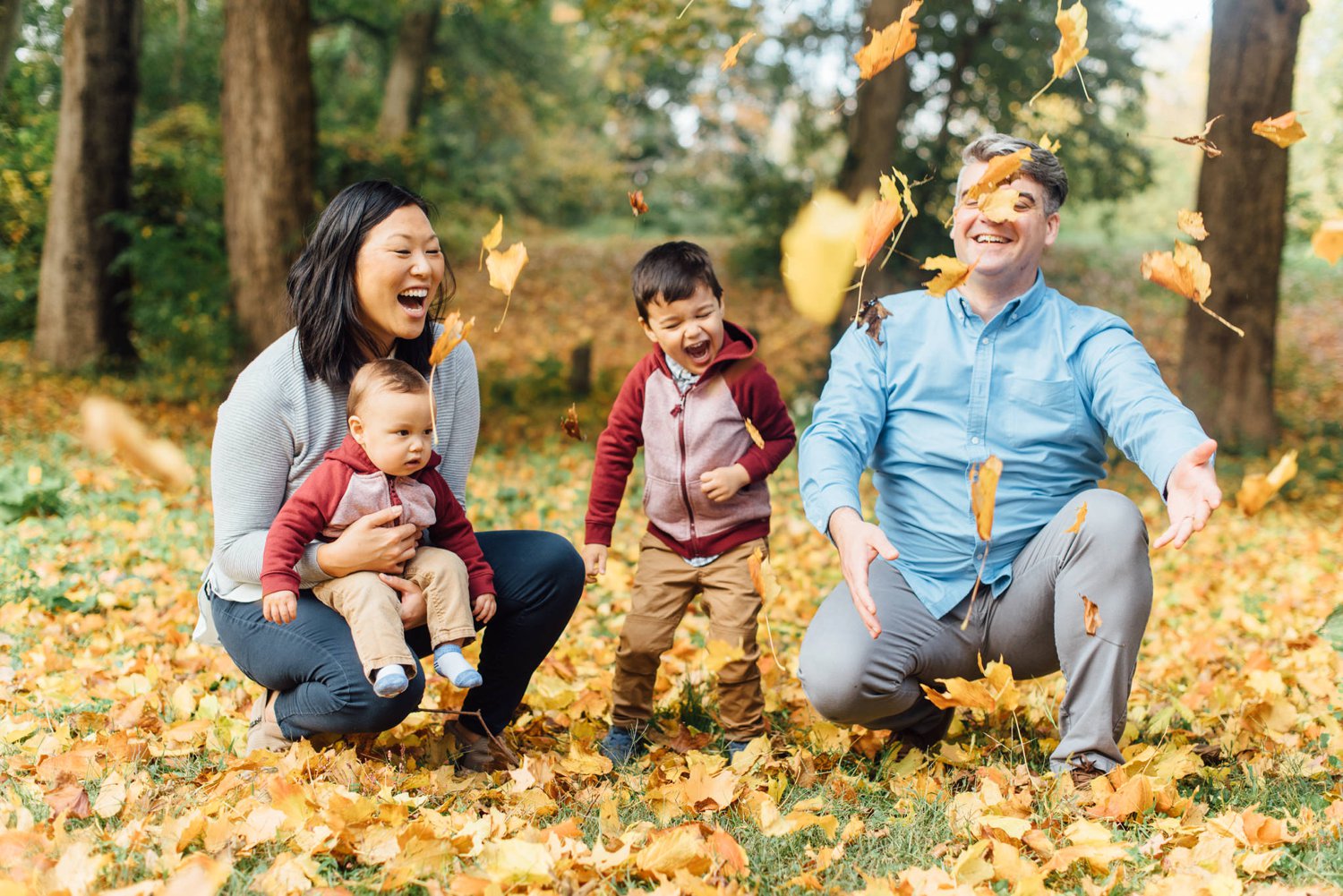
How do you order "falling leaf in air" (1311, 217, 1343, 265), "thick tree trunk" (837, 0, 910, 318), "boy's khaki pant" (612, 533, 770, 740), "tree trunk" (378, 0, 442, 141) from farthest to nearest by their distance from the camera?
"tree trunk" (378, 0, 442, 141) → "thick tree trunk" (837, 0, 910, 318) → "boy's khaki pant" (612, 533, 770, 740) → "falling leaf in air" (1311, 217, 1343, 265)

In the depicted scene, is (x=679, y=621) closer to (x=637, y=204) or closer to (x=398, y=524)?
(x=398, y=524)

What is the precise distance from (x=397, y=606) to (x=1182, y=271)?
198 cm

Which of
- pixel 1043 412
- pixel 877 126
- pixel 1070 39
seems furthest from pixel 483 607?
pixel 877 126

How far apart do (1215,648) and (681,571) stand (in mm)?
2390

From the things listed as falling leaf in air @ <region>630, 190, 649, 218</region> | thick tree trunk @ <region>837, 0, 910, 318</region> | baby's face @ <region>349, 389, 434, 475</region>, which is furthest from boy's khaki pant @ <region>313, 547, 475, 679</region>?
thick tree trunk @ <region>837, 0, 910, 318</region>

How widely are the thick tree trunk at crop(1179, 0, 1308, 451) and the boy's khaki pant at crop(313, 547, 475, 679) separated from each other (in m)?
7.43

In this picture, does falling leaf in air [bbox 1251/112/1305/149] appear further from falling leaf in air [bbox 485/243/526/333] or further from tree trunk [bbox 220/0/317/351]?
tree trunk [bbox 220/0/317/351]

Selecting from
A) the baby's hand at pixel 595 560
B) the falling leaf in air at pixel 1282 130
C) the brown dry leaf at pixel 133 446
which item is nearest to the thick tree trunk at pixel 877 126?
the brown dry leaf at pixel 133 446

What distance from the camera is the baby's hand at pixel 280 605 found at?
251cm

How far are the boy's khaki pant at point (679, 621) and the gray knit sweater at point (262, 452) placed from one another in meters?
0.93

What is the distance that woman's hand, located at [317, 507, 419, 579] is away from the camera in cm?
259

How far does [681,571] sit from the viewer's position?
3184mm

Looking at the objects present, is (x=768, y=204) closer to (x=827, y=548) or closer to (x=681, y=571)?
(x=827, y=548)

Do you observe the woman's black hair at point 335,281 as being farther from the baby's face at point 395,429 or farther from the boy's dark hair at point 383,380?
the baby's face at point 395,429
